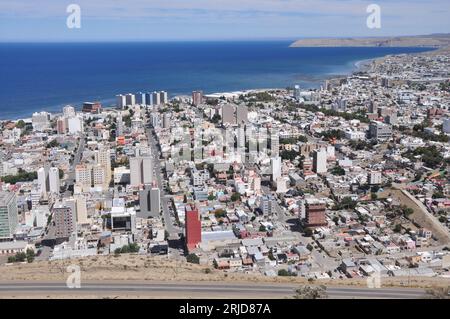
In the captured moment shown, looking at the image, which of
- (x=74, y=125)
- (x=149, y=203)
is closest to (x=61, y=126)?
(x=74, y=125)

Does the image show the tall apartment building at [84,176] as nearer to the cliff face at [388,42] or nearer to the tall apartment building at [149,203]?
the tall apartment building at [149,203]

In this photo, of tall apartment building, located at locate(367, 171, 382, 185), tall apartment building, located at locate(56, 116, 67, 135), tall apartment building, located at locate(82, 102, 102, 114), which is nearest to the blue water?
tall apartment building, located at locate(82, 102, 102, 114)

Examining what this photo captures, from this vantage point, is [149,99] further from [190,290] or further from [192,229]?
[190,290]

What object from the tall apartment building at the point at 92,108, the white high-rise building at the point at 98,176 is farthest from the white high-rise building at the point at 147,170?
the tall apartment building at the point at 92,108

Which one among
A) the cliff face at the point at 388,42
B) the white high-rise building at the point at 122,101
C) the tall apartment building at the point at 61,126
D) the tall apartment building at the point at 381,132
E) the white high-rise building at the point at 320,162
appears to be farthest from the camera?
the cliff face at the point at 388,42

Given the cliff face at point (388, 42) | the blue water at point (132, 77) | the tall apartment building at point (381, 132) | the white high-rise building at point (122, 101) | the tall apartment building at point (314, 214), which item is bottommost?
the tall apartment building at point (314, 214)
